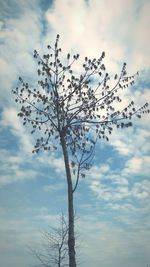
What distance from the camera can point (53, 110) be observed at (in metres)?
19.9

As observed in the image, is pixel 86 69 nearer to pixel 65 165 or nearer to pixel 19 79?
A: pixel 19 79

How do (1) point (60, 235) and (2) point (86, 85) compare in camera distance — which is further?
(1) point (60, 235)

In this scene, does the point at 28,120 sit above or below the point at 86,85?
below

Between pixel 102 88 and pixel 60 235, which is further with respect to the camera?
pixel 60 235

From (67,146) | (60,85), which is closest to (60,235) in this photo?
(67,146)

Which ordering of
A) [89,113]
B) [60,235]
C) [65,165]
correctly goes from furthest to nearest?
[60,235] → [89,113] → [65,165]

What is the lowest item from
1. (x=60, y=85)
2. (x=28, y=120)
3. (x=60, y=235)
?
(x=60, y=235)

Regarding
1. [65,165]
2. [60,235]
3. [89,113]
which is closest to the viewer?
[65,165]

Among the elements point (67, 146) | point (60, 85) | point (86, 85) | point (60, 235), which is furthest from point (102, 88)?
point (60, 235)

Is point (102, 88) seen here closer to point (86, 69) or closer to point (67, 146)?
point (86, 69)

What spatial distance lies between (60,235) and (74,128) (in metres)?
12.1

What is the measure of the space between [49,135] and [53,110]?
1.37 m

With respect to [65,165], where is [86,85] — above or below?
above

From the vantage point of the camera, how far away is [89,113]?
2019cm
